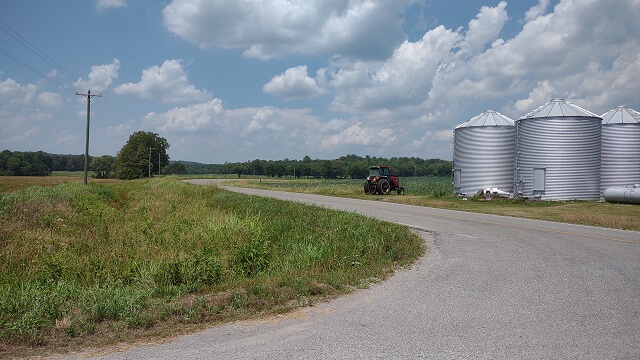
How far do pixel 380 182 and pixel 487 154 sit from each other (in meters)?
8.36

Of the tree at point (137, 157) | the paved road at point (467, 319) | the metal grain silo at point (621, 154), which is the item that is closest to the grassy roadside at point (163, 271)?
the paved road at point (467, 319)

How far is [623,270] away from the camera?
888cm

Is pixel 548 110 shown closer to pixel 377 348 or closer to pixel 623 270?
pixel 623 270

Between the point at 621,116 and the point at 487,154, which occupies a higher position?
the point at 621,116

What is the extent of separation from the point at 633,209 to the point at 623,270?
60.4ft

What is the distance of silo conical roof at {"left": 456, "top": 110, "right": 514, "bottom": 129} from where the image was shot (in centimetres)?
3391

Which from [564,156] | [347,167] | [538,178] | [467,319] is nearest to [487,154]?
[538,178]

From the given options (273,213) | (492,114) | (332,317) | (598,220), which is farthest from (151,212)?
(492,114)

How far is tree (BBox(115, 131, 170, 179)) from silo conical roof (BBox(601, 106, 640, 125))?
93919 millimetres

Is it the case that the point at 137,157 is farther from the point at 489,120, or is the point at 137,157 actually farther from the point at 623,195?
the point at 623,195

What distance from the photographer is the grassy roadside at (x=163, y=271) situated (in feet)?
19.0

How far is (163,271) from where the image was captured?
8602mm

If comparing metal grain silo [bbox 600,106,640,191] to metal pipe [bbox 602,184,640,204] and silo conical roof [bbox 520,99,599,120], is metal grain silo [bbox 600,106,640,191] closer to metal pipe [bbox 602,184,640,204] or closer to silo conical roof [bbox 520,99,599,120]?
silo conical roof [bbox 520,99,599,120]

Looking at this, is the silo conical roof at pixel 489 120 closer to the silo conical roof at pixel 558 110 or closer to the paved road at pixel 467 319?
the silo conical roof at pixel 558 110
